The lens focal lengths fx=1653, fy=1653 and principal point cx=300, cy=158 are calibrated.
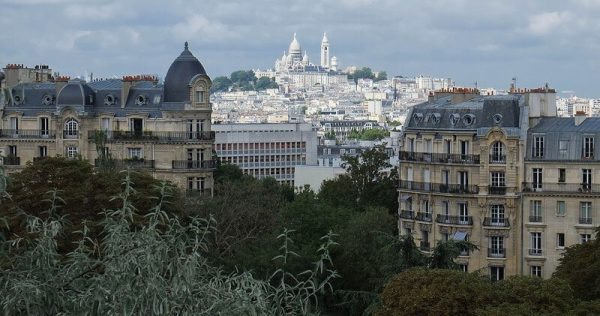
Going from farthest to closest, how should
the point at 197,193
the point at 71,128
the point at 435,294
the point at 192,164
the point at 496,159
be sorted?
the point at 71,128
the point at 192,164
the point at 197,193
the point at 496,159
the point at 435,294

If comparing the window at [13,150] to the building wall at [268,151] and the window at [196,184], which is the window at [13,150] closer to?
the window at [196,184]

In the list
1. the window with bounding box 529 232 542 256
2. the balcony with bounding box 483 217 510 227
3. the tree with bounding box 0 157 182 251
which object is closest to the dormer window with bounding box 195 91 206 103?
the tree with bounding box 0 157 182 251

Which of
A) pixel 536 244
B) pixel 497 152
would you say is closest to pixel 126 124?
pixel 497 152

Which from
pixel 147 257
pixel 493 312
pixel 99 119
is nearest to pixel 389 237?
pixel 493 312

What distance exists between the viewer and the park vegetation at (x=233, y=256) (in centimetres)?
2473

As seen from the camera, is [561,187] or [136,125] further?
[136,125]

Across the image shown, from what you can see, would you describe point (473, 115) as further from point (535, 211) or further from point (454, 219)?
point (535, 211)

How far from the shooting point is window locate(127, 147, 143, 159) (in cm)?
8012

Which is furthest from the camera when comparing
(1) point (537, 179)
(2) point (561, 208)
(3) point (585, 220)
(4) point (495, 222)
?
(4) point (495, 222)

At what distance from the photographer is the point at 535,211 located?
66.2 m

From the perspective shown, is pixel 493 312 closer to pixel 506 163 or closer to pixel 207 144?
pixel 506 163

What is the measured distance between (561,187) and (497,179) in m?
2.72

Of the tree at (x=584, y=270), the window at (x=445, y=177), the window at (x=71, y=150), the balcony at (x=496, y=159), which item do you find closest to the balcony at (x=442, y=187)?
the window at (x=445, y=177)

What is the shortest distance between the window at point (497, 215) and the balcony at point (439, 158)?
6.90 feet
